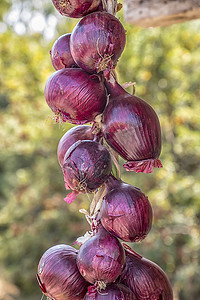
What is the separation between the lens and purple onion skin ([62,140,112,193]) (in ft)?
1.42

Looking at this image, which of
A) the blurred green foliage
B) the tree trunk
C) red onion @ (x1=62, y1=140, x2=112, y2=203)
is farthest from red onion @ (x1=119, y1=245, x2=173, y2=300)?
the blurred green foliage

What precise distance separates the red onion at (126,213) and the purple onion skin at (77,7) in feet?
0.85

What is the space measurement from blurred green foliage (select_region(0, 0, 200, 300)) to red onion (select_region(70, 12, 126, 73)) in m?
2.01

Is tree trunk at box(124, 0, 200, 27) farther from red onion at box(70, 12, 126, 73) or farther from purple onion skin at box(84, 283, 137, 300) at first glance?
purple onion skin at box(84, 283, 137, 300)

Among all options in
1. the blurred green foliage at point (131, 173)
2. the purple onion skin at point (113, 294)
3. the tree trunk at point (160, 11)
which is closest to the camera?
the purple onion skin at point (113, 294)

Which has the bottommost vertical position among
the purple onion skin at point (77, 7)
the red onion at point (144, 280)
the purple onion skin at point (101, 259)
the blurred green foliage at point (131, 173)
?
the blurred green foliage at point (131, 173)

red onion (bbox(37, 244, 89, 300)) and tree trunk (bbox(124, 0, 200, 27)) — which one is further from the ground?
tree trunk (bbox(124, 0, 200, 27))

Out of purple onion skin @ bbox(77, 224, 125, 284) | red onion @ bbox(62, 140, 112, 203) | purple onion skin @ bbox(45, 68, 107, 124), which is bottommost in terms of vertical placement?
purple onion skin @ bbox(77, 224, 125, 284)

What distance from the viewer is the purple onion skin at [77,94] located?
440 millimetres

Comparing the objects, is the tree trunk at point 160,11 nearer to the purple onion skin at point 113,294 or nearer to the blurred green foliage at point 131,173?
the purple onion skin at point 113,294

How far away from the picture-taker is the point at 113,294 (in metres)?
0.42

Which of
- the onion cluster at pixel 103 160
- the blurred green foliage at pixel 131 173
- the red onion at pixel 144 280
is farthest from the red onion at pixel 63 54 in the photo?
the blurred green foliage at pixel 131 173

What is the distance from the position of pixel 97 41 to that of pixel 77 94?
0.08 m

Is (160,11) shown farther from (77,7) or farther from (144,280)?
(144,280)
